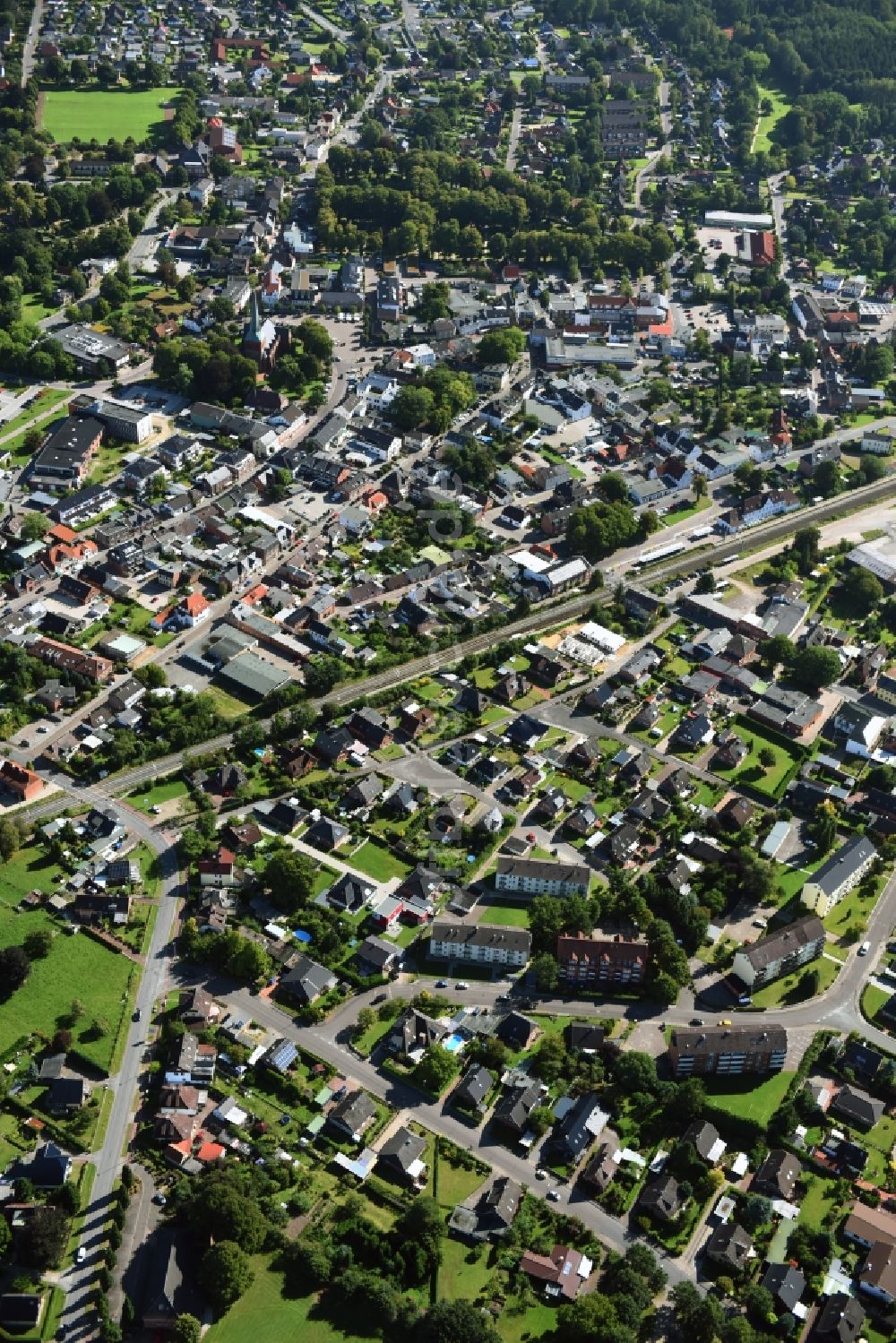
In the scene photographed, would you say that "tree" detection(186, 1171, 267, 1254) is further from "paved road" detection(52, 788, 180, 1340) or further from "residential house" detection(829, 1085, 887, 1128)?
"residential house" detection(829, 1085, 887, 1128)

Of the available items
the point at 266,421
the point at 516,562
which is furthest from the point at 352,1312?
the point at 266,421

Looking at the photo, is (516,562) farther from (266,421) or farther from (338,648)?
(266,421)

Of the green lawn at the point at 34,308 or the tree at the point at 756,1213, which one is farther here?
the green lawn at the point at 34,308

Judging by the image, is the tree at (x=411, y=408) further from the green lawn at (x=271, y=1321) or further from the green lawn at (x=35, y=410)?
the green lawn at (x=271, y=1321)

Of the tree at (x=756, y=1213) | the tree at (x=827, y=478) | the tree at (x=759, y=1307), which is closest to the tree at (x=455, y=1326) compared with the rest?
the tree at (x=759, y=1307)

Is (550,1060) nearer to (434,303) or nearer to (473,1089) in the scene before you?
(473,1089)
